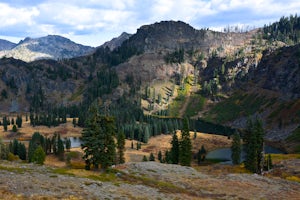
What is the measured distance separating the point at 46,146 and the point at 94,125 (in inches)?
3981

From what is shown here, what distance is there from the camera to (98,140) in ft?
231

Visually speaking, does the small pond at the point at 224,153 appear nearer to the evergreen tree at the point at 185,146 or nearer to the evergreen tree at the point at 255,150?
the evergreen tree at the point at 255,150

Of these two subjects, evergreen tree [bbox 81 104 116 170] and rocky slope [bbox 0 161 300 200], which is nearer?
rocky slope [bbox 0 161 300 200]

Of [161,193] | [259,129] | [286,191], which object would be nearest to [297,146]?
[259,129]

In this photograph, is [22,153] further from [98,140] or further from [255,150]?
[255,150]

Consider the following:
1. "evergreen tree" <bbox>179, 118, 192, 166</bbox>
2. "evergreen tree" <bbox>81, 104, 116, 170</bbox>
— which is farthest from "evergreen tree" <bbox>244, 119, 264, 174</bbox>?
"evergreen tree" <bbox>81, 104, 116, 170</bbox>

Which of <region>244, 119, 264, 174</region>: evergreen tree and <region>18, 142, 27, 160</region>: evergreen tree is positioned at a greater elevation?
<region>244, 119, 264, 174</region>: evergreen tree

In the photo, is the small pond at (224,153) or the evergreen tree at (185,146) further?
the small pond at (224,153)

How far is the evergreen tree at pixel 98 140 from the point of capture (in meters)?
70.1

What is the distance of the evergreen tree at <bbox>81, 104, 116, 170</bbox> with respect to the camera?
230ft

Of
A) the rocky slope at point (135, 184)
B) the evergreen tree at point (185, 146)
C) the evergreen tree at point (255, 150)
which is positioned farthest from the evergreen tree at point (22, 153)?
the evergreen tree at point (255, 150)

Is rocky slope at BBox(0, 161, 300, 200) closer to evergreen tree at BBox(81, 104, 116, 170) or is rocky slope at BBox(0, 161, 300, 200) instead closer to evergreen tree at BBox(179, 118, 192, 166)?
evergreen tree at BBox(81, 104, 116, 170)

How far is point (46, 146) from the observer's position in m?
160

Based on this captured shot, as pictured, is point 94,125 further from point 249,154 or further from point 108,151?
point 249,154
